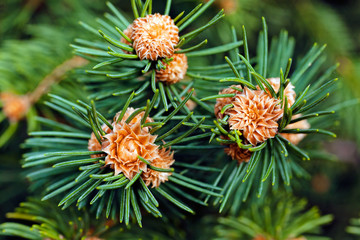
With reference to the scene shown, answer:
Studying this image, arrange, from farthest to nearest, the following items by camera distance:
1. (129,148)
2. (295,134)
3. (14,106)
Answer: (14,106) < (295,134) < (129,148)

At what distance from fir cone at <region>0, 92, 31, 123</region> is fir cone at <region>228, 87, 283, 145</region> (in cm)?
49

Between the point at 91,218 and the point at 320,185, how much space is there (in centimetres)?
69

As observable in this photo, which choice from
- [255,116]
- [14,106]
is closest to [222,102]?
[255,116]

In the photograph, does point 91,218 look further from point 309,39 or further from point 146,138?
point 309,39

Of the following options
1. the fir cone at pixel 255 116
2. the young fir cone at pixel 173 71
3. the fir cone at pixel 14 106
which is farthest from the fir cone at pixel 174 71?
the fir cone at pixel 14 106

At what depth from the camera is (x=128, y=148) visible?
0.44m

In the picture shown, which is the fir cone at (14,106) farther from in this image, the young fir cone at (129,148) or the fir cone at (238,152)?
the fir cone at (238,152)

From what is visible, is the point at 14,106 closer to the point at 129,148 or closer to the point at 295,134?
the point at 129,148

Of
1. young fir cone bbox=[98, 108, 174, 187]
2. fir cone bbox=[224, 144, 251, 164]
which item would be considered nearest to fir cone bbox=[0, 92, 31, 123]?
young fir cone bbox=[98, 108, 174, 187]

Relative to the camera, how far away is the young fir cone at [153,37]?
458 millimetres

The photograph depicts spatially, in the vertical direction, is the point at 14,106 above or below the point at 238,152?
above

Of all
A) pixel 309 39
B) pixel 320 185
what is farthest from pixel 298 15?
pixel 320 185

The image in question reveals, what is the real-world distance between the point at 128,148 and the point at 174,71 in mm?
139

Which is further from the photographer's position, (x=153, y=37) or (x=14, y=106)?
(x=14, y=106)
